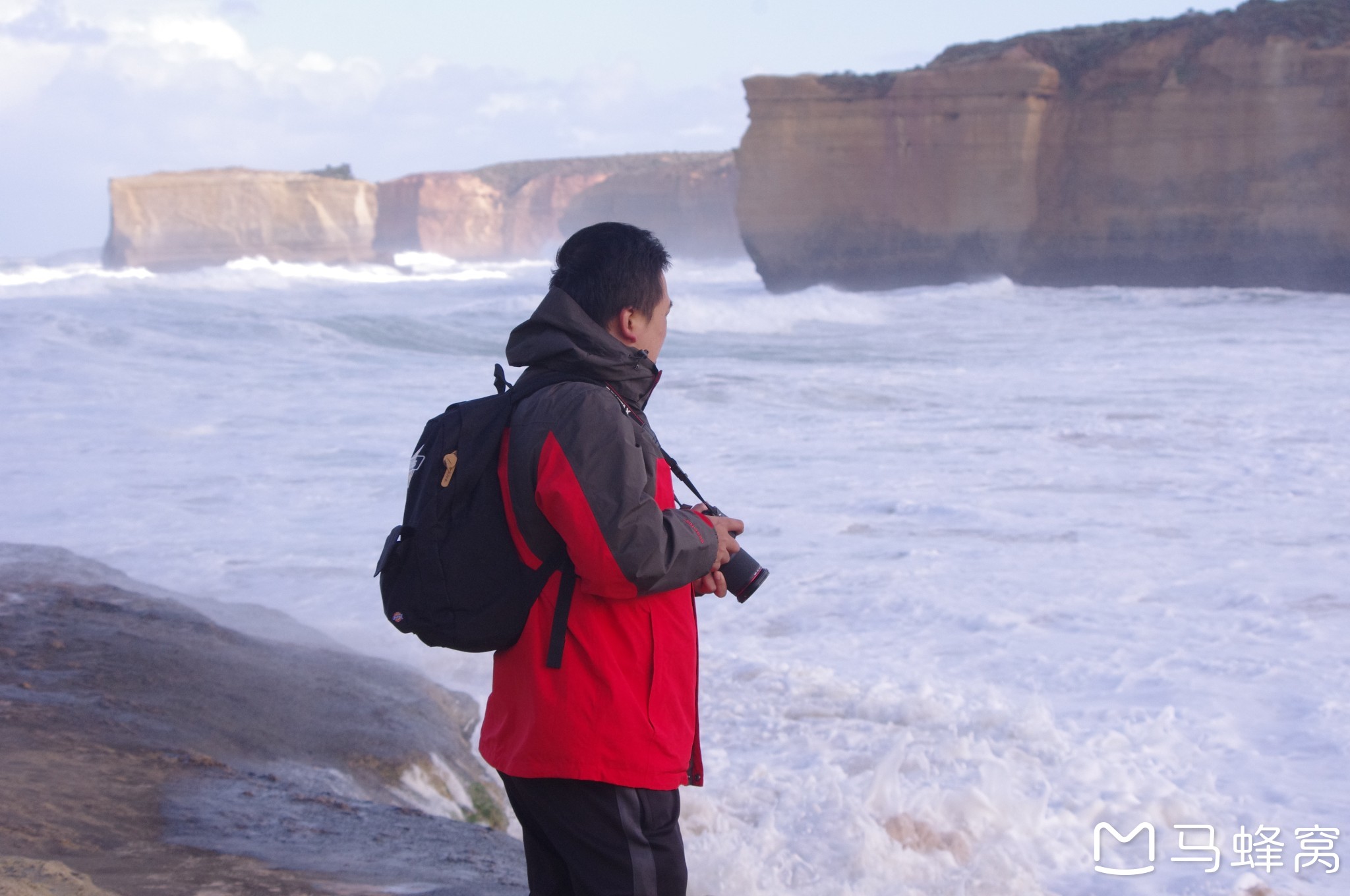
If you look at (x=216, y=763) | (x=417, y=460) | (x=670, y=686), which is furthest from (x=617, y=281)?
(x=216, y=763)

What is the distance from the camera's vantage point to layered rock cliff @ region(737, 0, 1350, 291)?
25156 mm

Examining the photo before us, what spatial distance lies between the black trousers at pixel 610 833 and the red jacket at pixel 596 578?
4cm

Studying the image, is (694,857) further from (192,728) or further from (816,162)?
(816,162)

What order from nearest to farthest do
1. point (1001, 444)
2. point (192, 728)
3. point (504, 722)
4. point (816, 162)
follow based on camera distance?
point (504, 722), point (192, 728), point (1001, 444), point (816, 162)

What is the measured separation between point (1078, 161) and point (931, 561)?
83.7ft

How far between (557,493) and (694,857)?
1.85 metres

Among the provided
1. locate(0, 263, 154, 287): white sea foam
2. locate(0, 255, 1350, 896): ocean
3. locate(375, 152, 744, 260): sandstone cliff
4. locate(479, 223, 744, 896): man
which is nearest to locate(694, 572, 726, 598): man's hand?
locate(479, 223, 744, 896): man

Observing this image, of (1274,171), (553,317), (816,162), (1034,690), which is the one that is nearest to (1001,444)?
(1034,690)

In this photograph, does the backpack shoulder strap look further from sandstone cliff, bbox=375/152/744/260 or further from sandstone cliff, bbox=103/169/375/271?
sandstone cliff, bbox=375/152/744/260

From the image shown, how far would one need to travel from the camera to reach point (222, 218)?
60625 millimetres

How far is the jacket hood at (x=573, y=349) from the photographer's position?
1.74 meters

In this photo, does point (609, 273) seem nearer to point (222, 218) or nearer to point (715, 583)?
point (715, 583)

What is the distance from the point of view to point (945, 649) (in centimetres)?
474

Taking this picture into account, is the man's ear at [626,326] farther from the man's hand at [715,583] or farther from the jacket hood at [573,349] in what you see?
the man's hand at [715,583]
